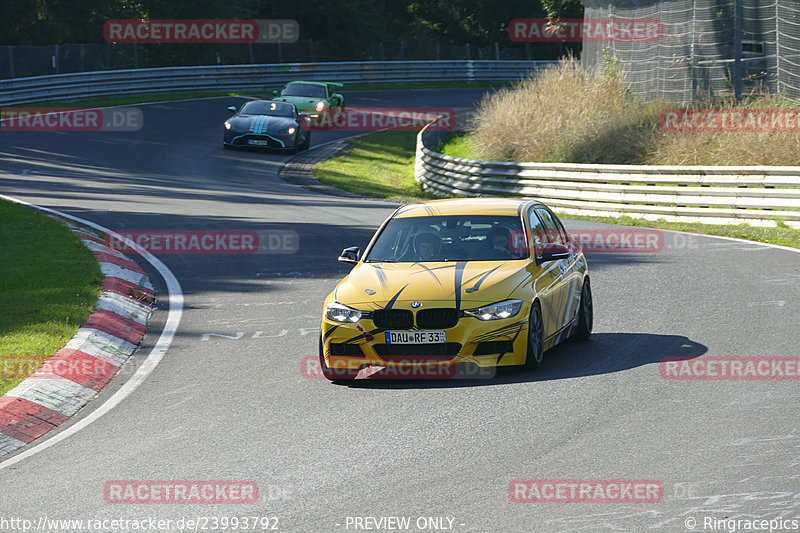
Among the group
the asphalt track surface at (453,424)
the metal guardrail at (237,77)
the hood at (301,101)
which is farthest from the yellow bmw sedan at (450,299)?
the metal guardrail at (237,77)

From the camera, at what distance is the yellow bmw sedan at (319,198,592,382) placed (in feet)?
30.7

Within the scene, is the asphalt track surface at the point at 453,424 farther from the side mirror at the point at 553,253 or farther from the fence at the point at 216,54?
the fence at the point at 216,54

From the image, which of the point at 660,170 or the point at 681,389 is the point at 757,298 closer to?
the point at 681,389

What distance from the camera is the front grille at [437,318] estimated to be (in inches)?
368

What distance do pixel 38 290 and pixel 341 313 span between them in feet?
17.3

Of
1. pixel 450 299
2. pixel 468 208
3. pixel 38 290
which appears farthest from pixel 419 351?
pixel 38 290

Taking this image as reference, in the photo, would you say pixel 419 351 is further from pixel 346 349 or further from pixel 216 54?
pixel 216 54

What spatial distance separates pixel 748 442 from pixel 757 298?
620 cm

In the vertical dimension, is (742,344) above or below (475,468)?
below

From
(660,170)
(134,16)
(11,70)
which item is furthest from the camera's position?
(134,16)

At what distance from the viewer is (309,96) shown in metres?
40.4

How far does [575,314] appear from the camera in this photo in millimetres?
10953

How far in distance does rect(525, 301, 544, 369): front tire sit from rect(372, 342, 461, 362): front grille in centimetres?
65

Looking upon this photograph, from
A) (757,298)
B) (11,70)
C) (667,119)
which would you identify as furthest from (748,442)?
(11,70)
